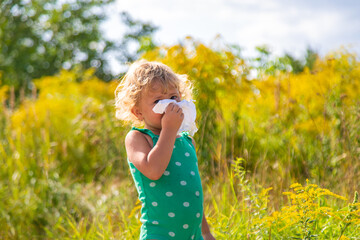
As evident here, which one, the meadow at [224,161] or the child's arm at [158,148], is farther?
the meadow at [224,161]

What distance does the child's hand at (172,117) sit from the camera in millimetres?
1621

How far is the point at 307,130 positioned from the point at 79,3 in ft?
50.6

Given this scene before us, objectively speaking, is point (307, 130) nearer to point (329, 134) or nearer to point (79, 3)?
point (329, 134)

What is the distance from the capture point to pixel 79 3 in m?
17.6

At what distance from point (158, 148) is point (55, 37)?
17506mm

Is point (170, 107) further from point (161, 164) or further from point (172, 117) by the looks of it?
point (161, 164)

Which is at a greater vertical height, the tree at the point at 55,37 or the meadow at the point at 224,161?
the meadow at the point at 224,161

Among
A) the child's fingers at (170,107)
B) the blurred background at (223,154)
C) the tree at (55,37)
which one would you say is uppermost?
the child's fingers at (170,107)

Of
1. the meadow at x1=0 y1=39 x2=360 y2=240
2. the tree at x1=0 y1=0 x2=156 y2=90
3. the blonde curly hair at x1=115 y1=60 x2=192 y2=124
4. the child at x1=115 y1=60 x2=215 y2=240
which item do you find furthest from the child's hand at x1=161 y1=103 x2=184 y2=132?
the tree at x1=0 y1=0 x2=156 y2=90

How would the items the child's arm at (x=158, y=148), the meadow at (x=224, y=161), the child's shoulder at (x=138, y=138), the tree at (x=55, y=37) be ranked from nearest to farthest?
1. the child's arm at (x=158, y=148)
2. the child's shoulder at (x=138, y=138)
3. the meadow at (x=224, y=161)
4. the tree at (x=55, y=37)

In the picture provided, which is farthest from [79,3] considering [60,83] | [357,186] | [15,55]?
[357,186]

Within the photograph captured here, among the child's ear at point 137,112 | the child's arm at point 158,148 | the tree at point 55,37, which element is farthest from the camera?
the tree at point 55,37

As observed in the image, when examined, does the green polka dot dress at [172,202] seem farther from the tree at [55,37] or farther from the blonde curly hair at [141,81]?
the tree at [55,37]

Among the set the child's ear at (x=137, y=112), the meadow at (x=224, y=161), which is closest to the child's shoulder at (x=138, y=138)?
the child's ear at (x=137, y=112)
